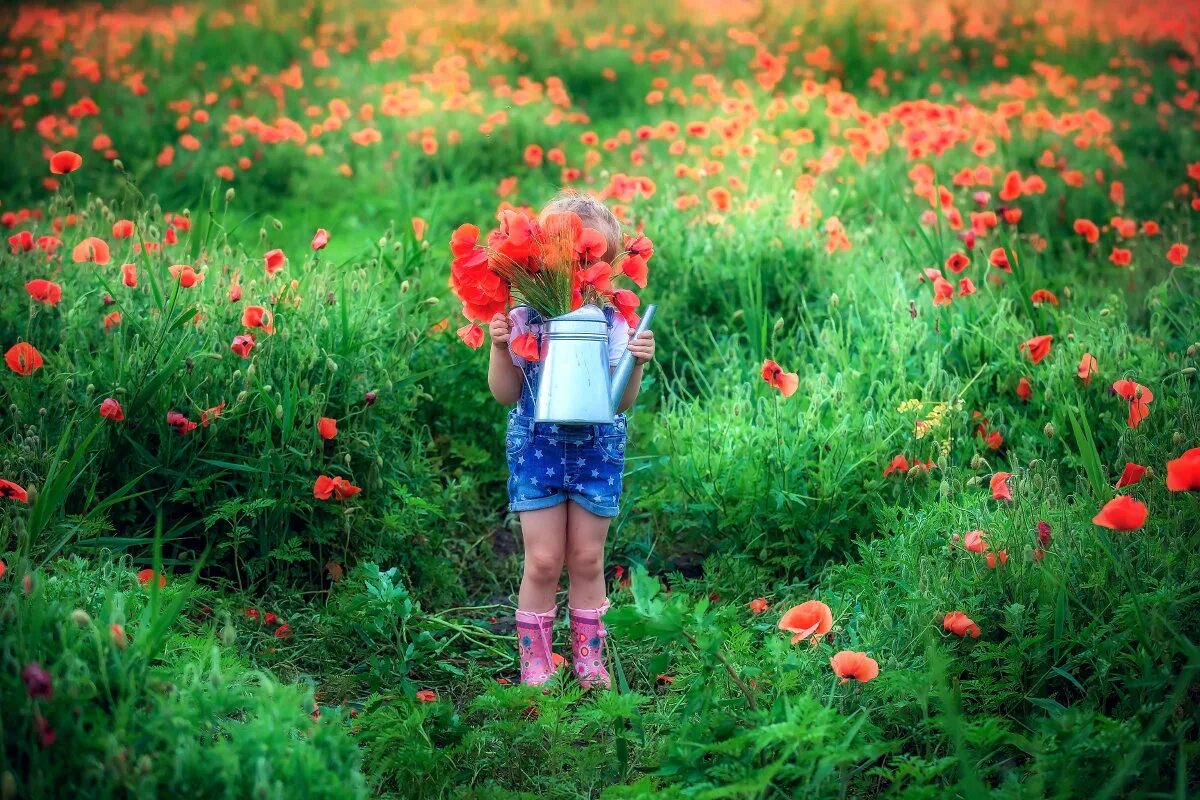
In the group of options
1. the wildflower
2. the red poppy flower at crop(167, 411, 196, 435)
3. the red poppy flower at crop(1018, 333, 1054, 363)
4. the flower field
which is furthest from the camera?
the red poppy flower at crop(1018, 333, 1054, 363)

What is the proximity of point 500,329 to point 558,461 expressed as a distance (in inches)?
13.8

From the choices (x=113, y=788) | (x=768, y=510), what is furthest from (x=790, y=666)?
(x=113, y=788)

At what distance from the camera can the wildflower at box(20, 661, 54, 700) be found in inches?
66.3

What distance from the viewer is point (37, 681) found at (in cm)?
169

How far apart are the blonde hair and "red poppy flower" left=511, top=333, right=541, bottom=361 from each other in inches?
13.6

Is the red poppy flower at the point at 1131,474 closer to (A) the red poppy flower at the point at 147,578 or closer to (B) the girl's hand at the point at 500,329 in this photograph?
(B) the girl's hand at the point at 500,329

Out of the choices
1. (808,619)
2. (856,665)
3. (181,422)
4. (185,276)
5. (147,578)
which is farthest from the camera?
(185,276)

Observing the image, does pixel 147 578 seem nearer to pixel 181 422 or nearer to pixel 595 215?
pixel 181 422

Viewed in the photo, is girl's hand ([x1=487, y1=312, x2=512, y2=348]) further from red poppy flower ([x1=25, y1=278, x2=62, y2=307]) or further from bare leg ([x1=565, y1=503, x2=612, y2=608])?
red poppy flower ([x1=25, y1=278, x2=62, y2=307])

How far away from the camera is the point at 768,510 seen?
3.08m

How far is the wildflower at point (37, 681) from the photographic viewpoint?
1685mm

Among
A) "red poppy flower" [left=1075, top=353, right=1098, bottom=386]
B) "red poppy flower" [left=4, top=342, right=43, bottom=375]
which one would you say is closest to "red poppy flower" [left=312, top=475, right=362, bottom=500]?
"red poppy flower" [left=4, top=342, right=43, bottom=375]

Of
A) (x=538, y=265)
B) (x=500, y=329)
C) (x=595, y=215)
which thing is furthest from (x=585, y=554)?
(x=595, y=215)

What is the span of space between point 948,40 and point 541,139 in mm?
4033
